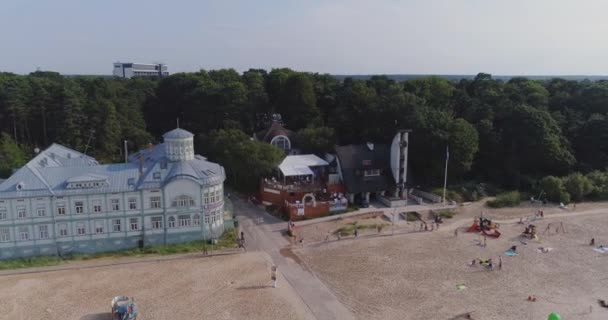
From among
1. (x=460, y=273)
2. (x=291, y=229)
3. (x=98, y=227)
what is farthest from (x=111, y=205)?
(x=460, y=273)

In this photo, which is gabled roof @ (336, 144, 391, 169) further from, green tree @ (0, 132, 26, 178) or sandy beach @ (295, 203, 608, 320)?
green tree @ (0, 132, 26, 178)

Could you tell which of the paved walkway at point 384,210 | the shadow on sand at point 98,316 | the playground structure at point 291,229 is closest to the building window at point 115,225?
the shadow on sand at point 98,316

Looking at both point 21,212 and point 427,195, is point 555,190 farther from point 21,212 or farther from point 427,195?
point 21,212

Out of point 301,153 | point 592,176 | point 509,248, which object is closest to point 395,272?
point 509,248

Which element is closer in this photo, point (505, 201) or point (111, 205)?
point (111, 205)

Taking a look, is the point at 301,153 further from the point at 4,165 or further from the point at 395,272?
the point at 4,165

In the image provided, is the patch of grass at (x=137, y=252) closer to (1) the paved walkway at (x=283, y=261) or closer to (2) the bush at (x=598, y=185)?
(1) the paved walkway at (x=283, y=261)
